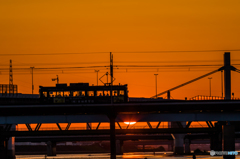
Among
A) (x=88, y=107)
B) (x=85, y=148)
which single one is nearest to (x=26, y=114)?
(x=88, y=107)

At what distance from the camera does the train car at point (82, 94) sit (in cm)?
8700

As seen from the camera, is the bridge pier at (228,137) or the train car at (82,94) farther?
the bridge pier at (228,137)

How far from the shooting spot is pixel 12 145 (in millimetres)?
116875

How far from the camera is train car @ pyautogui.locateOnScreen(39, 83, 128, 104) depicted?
8700cm

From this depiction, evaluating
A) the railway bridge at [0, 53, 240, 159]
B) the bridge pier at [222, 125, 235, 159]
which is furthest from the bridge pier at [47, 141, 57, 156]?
the bridge pier at [222, 125, 235, 159]

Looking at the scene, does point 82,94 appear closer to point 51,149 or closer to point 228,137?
point 228,137

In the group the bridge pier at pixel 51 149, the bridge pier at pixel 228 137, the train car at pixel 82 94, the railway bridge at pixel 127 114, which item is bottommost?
the bridge pier at pixel 51 149

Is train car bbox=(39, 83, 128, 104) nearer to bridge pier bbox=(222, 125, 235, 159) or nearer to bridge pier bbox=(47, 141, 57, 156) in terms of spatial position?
bridge pier bbox=(222, 125, 235, 159)

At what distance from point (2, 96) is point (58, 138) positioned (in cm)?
2666

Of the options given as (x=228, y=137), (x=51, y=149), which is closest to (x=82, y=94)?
(x=228, y=137)

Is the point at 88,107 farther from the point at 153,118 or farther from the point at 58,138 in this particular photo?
the point at 58,138

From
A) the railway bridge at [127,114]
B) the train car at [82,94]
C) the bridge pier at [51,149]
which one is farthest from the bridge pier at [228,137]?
the bridge pier at [51,149]

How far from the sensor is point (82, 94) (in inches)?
3489

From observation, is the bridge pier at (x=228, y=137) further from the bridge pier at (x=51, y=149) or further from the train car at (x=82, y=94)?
the bridge pier at (x=51, y=149)
